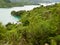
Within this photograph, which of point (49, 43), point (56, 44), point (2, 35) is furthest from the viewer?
point (2, 35)

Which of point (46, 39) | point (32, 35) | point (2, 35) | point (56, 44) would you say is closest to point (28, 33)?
point (32, 35)

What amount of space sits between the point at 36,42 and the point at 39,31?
1.09ft

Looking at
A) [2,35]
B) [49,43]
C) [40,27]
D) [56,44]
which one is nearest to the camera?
[56,44]

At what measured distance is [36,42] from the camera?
5191 mm

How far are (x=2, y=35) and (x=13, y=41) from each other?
174 centimetres

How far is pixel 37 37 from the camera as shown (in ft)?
17.2

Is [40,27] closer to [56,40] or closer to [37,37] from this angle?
[37,37]

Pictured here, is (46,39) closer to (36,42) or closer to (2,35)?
(36,42)

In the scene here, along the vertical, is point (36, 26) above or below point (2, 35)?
above

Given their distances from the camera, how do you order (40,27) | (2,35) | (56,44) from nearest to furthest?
(56,44), (40,27), (2,35)

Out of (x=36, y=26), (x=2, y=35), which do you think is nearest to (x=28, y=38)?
(x=36, y=26)

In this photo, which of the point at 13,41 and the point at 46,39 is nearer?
the point at 13,41

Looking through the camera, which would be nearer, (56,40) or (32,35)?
(56,40)

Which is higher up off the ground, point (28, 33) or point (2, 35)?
point (28, 33)
